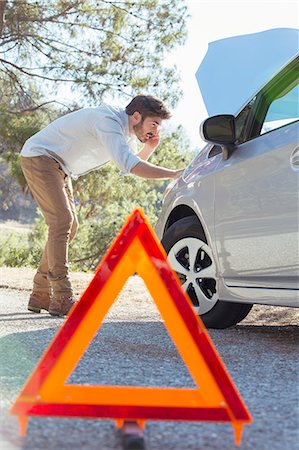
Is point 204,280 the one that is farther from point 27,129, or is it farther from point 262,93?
point 27,129

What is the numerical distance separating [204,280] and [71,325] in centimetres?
266

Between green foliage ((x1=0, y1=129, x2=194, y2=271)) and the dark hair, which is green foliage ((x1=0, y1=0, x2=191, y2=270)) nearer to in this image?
green foliage ((x1=0, y1=129, x2=194, y2=271))

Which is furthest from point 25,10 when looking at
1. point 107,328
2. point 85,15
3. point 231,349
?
point 231,349

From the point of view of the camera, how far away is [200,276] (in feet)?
16.4

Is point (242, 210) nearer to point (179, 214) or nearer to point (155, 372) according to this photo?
point (179, 214)

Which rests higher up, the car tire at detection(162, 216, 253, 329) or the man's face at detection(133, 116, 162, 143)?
the man's face at detection(133, 116, 162, 143)

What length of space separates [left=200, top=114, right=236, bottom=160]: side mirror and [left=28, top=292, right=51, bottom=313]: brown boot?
2.32 m

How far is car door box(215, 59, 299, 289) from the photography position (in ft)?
13.3

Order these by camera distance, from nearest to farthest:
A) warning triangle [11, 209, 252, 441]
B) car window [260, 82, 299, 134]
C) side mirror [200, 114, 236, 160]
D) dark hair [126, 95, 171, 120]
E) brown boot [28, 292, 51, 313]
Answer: warning triangle [11, 209, 252, 441], car window [260, 82, 299, 134], side mirror [200, 114, 236, 160], dark hair [126, 95, 171, 120], brown boot [28, 292, 51, 313]

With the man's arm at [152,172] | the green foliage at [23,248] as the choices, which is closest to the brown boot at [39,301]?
the man's arm at [152,172]

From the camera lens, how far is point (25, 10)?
14969 mm

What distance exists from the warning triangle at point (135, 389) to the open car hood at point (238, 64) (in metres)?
14.2

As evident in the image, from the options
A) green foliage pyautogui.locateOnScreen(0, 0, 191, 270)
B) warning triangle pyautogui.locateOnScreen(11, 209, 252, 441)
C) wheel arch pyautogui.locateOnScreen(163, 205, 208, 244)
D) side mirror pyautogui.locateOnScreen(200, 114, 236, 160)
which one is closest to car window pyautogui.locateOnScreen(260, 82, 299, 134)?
side mirror pyautogui.locateOnScreen(200, 114, 236, 160)

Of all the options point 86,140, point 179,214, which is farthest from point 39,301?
point 179,214
